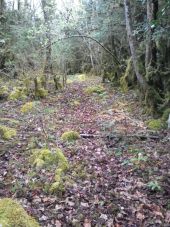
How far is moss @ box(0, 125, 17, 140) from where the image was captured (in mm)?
8289

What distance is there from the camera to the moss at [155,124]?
9.12 meters

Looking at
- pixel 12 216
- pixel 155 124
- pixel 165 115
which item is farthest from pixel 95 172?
pixel 165 115

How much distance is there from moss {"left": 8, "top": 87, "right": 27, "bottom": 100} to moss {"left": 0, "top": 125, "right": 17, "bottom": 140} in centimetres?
505

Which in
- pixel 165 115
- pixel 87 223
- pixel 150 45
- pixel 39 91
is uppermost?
pixel 150 45

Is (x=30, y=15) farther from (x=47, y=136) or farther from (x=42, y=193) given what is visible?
(x=42, y=193)

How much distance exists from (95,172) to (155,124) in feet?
11.6

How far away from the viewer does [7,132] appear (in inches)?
335

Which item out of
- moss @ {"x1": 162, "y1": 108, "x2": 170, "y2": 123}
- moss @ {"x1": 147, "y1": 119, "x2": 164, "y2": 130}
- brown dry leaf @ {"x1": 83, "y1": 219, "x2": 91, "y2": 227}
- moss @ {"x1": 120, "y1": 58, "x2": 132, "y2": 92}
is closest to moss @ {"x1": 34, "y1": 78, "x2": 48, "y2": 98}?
moss @ {"x1": 120, "y1": 58, "x2": 132, "y2": 92}

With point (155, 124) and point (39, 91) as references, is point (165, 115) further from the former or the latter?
point (39, 91)

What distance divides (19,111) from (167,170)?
22.1 feet

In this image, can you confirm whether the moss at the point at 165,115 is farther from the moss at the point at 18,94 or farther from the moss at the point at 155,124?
the moss at the point at 18,94

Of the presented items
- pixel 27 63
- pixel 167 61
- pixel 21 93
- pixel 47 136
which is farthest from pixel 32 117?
pixel 27 63

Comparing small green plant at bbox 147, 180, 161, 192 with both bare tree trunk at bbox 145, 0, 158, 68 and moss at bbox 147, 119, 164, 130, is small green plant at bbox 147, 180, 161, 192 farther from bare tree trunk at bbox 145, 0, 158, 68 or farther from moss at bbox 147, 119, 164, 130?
bare tree trunk at bbox 145, 0, 158, 68

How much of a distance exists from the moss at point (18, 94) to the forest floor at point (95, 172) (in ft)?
8.43
